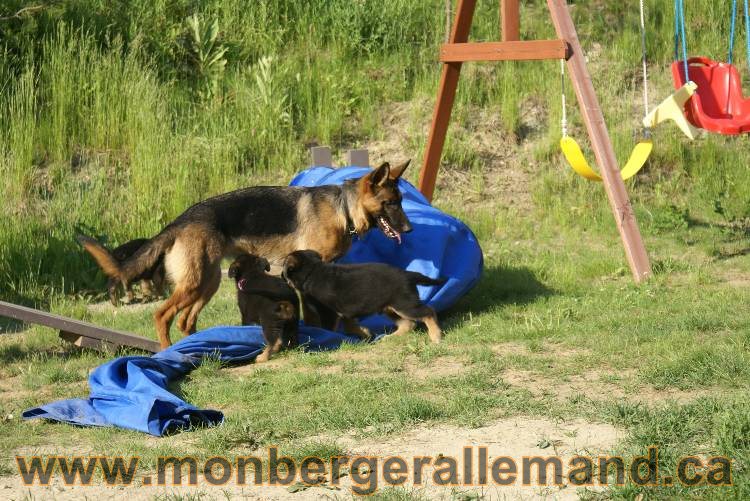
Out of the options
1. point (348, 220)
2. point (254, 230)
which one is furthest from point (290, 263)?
point (348, 220)

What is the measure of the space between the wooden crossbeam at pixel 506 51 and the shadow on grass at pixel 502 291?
6.89 feet

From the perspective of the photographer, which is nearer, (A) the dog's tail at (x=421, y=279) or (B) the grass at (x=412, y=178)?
(B) the grass at (x=412, y=178)

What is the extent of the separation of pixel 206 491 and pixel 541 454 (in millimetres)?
1635

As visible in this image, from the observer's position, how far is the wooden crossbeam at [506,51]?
8661mm

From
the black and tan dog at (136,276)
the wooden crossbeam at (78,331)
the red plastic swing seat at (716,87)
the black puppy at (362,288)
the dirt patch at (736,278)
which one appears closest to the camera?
the wooden crossbeam at (78,331)

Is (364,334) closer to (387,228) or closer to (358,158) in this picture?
(387,228)

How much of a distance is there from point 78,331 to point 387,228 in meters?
2.68

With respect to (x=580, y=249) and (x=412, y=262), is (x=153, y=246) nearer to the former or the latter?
(x=412, y=262)

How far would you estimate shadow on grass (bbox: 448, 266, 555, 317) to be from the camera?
8469 millimetres

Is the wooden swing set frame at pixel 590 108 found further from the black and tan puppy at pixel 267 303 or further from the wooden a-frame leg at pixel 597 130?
the black and tan puppy at pixel 267 303

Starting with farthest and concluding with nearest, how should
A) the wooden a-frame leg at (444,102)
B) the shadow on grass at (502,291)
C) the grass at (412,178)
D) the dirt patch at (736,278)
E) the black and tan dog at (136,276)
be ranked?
the wooden a-frame leg at (444,102) < the dirt patch at (736,278) < the shadow on grass at (502,291) < the black and tan dog at (136,276) < the grass at (412,178)

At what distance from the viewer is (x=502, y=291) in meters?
8.84

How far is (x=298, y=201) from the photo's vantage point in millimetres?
8305

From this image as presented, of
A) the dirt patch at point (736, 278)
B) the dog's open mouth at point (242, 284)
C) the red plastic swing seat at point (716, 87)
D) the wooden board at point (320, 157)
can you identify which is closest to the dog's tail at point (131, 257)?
the dog's open mouth at point (242, 284)
